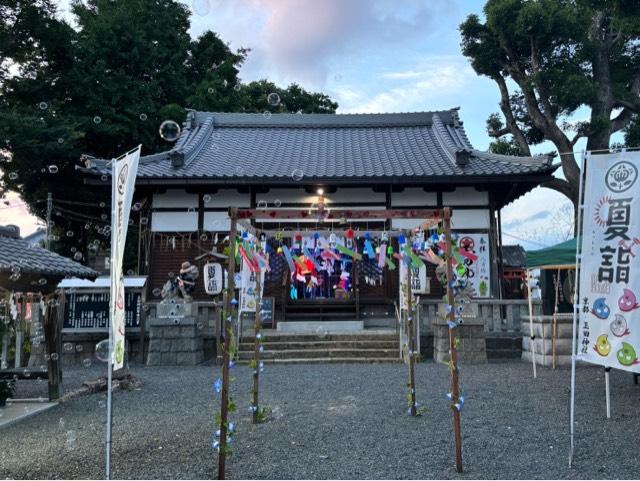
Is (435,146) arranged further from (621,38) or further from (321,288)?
(621,38)

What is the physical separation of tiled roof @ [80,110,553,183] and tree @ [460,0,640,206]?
4462 mm

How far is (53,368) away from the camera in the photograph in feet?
22.7

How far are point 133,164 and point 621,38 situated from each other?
20747mm

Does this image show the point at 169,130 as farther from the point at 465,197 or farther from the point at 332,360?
the point at 465,197

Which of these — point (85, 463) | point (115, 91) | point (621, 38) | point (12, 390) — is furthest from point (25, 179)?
point (621, 38)

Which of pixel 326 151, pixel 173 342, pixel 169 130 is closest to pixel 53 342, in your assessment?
pixel 173 342

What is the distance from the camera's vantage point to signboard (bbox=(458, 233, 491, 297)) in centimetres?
1189

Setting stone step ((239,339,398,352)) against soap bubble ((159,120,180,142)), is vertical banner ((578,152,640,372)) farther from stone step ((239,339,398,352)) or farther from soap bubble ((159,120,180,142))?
soap bubble ((159,120,180,142))

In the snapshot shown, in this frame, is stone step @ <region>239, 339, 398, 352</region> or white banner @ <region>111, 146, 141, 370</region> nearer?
white banner @ <region>111, 146, 141, 370</region>

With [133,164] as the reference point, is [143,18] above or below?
above

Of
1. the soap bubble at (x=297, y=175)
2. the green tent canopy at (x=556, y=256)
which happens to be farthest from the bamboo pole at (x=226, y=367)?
the green tent canopy at (x=556, y=256)

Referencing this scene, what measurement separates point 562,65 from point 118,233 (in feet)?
62.4

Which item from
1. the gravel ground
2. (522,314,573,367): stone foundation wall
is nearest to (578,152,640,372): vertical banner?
the gravel ground

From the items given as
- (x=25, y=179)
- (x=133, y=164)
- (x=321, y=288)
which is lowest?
(x=321, y=288)
